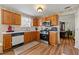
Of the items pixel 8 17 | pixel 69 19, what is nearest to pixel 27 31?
pixel 8 17

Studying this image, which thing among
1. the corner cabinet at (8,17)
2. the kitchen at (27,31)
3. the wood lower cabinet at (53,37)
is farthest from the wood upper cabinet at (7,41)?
the wood lower cabinet at (53,37)

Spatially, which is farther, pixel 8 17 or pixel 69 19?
pixel 69 19

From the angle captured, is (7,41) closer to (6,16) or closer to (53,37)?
(6,16)

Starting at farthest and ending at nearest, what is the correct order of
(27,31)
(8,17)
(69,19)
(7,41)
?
(69,19)
(27,31)
(8,17)
(7,41)

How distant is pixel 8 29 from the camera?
3.18 meters

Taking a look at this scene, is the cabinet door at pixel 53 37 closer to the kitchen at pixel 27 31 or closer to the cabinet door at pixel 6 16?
the kitchen at pixel 27 31

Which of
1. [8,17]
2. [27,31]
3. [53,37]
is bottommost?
[53,37]

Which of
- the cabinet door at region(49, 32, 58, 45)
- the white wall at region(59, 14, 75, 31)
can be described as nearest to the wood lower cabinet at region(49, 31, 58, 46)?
the cabinet door at region(49, 32, 58, 45)

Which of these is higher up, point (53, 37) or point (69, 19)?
point (69, 19)

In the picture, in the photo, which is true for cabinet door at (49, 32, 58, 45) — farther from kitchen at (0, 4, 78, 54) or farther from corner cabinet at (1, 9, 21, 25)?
corner cabinet at (1, 9, 21, 25)

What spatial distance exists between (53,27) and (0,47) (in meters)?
2.42

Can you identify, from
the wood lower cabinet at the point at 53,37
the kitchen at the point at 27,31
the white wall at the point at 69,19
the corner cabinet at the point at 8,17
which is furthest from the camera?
the wood lower cabinet at the point at 53,37

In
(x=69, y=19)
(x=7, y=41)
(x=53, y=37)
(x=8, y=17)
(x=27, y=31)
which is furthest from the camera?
(x=69, y=19)
